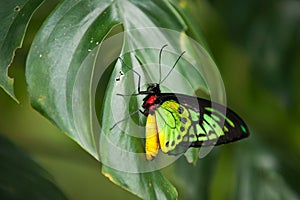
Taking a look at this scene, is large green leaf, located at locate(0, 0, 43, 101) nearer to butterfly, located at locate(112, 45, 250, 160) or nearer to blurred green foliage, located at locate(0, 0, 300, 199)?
butterfly, located at locate(112, 45, 250, 160)

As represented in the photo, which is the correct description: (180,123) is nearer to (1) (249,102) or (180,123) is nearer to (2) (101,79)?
(2) (101,79)

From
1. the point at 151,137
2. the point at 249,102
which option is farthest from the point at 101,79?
the point at 249,102

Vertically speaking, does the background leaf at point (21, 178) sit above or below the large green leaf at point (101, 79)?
below

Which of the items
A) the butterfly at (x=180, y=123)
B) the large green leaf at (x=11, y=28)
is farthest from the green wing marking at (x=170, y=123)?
the large green leaf at (x=11, y=28)

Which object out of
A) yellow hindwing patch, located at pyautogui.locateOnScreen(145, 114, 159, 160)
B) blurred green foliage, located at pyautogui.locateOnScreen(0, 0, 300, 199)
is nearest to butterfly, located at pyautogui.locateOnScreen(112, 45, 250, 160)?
yellow hindwing patch, located at pyautogui.locateOnScreen(145, 114, 159, 160)

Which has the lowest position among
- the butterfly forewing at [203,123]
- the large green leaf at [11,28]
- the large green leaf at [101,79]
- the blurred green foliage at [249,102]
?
the blurred green foliage at [249,102]

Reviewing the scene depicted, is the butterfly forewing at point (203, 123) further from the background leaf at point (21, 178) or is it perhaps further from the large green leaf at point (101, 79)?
the background leaf at point (21, 178)

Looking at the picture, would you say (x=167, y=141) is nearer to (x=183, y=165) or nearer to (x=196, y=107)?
(x=196, y=107)
